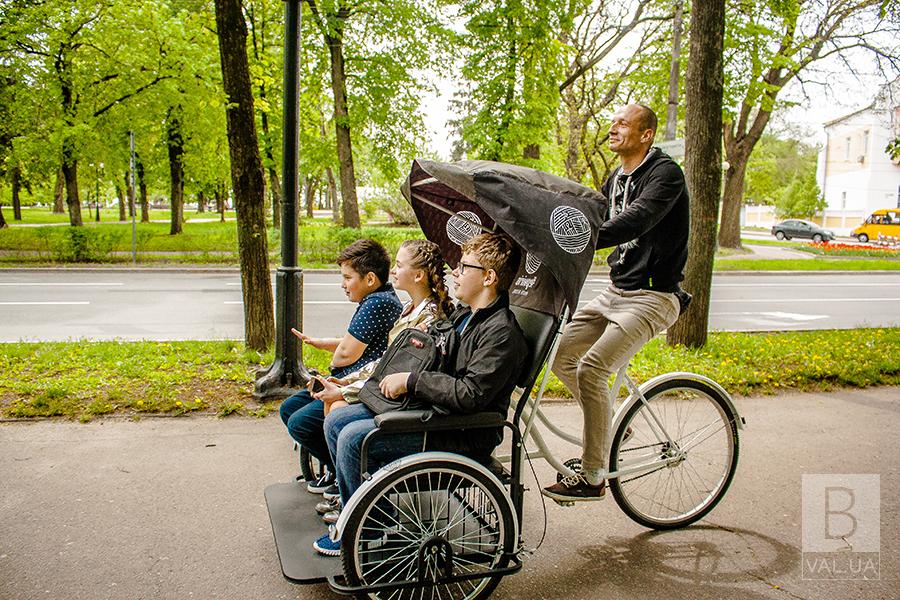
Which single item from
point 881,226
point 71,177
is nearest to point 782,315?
point 71,177

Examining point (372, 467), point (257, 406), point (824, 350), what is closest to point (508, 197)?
point (372, 467)

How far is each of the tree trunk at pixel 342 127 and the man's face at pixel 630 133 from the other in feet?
69.4

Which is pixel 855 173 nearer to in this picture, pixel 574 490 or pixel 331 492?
pixel 574 490

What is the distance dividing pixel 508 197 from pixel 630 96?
2332 cm

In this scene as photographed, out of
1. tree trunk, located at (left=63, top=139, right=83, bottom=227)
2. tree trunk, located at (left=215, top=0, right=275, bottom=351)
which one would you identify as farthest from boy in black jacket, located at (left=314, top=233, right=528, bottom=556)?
tree trunk, located at (left=63, top=139, right=83, bottom=227)

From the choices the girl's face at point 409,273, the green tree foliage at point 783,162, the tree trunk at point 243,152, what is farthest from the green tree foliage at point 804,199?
the girl's face at point 409,273

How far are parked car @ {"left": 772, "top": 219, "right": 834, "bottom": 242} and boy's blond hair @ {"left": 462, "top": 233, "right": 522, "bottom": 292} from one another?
48002 millimetres

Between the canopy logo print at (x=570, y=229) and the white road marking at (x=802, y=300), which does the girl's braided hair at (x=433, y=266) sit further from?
the white road marking at (x=802, y=300)

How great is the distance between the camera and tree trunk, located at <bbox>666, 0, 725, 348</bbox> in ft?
25.1

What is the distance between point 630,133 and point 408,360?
1636mm

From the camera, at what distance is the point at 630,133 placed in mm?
3521

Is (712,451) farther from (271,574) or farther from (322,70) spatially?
(322,70)

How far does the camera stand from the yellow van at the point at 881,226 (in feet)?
135

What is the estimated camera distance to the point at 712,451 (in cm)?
389
